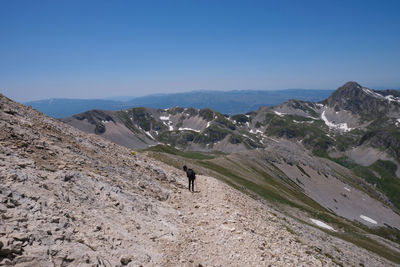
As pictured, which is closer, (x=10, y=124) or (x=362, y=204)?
(x=10, y=124)

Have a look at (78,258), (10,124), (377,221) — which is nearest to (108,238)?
(78,258)

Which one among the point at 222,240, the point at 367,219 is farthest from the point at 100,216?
the point at 367,219

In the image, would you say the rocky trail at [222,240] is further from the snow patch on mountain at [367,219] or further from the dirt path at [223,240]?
the snow patch on mountain at [367,219]

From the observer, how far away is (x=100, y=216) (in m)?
15.2

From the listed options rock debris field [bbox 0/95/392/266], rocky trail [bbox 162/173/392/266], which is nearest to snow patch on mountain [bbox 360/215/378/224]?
rocky trail [bbox 162/173/392/266]

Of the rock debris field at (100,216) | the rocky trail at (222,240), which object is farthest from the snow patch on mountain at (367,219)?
the rock debris field at (100,216)

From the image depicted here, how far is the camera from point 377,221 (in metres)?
129

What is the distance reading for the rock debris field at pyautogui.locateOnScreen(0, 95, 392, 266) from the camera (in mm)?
11492

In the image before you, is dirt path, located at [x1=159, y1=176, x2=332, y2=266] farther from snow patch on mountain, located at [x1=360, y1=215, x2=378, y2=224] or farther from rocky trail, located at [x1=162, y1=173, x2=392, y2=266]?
snow patch on mountain, located at [x1=360, y1=215, x2=378, y2=224]

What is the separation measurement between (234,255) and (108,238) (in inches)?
328

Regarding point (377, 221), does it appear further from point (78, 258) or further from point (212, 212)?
point (78, 258)

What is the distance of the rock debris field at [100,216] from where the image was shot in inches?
452

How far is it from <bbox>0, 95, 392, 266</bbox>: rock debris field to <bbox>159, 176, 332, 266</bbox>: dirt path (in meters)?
0.07

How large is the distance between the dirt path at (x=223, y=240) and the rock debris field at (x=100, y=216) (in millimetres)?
75
